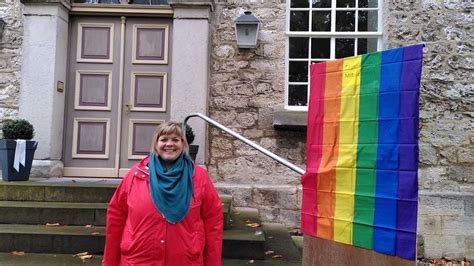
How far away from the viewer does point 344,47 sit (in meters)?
6.81

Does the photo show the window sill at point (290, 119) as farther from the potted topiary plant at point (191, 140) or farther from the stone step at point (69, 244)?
the stone step at point (69, 244)

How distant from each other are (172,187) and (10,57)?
518 cm

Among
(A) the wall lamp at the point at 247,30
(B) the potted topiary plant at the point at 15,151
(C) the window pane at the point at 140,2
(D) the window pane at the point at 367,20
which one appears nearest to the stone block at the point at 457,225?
(D) the window pane at the point at 367,20

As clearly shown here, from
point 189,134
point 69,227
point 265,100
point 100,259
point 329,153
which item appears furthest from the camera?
point 265,100

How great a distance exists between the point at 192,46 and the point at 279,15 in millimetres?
1367

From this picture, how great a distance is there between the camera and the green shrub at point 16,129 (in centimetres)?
573

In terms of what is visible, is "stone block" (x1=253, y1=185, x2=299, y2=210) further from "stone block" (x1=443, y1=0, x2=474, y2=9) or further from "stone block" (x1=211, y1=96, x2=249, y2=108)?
"stone block" (x1=443, y1=0, x2=474, y2=9)

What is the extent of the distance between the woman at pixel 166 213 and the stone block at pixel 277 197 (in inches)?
143

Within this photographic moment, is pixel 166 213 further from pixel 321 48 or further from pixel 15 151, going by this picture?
pixel 321 48

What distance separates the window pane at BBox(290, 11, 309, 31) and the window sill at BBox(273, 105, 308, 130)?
1340 mm

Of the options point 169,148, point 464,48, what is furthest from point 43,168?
point 464,48

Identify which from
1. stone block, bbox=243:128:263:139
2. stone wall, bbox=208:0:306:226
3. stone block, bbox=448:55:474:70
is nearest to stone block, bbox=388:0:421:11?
stone block, bbox=448:55:474:70

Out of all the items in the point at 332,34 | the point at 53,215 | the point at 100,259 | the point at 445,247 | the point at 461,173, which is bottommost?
the point at 445,247

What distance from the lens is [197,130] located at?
20.7 feet
